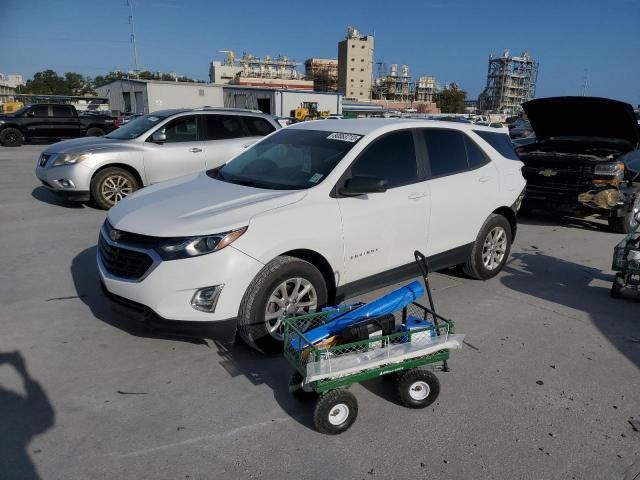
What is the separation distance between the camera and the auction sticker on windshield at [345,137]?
13.9ft

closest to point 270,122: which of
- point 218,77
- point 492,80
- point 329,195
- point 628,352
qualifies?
point 329,195

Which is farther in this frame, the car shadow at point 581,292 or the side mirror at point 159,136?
the side mirror at point 159,136

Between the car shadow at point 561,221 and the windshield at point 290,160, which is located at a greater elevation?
the windshield at point 290,160

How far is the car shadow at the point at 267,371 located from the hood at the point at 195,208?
3.33 ft

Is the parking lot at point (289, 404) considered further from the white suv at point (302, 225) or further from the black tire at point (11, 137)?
the black tire at point (11, 137)

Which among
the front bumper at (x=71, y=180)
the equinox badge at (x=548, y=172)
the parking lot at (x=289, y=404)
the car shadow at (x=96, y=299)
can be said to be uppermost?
the equinox badge at (x=548, y=172)

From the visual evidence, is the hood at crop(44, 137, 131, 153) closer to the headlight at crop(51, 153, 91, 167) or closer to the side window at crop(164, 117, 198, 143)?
the headlight at crop(51, 153, 91, 167)

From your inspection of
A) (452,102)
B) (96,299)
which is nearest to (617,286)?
(96,299)

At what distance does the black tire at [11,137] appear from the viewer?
62.6 ft

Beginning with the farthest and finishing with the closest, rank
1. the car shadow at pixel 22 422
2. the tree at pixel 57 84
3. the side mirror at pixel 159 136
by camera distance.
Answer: the tree at pixel 57 84
the side mirror at pixel 159 136
the car shadow at pixel 22 422

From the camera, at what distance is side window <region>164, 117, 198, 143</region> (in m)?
8.63

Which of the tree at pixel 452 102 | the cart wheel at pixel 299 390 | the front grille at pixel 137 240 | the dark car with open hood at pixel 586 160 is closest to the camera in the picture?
the cart wheel at pixel 299 390

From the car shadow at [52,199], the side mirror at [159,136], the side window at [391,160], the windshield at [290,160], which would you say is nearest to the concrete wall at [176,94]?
the car shadow at [52,199]

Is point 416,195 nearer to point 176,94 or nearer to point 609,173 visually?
point 609,173
